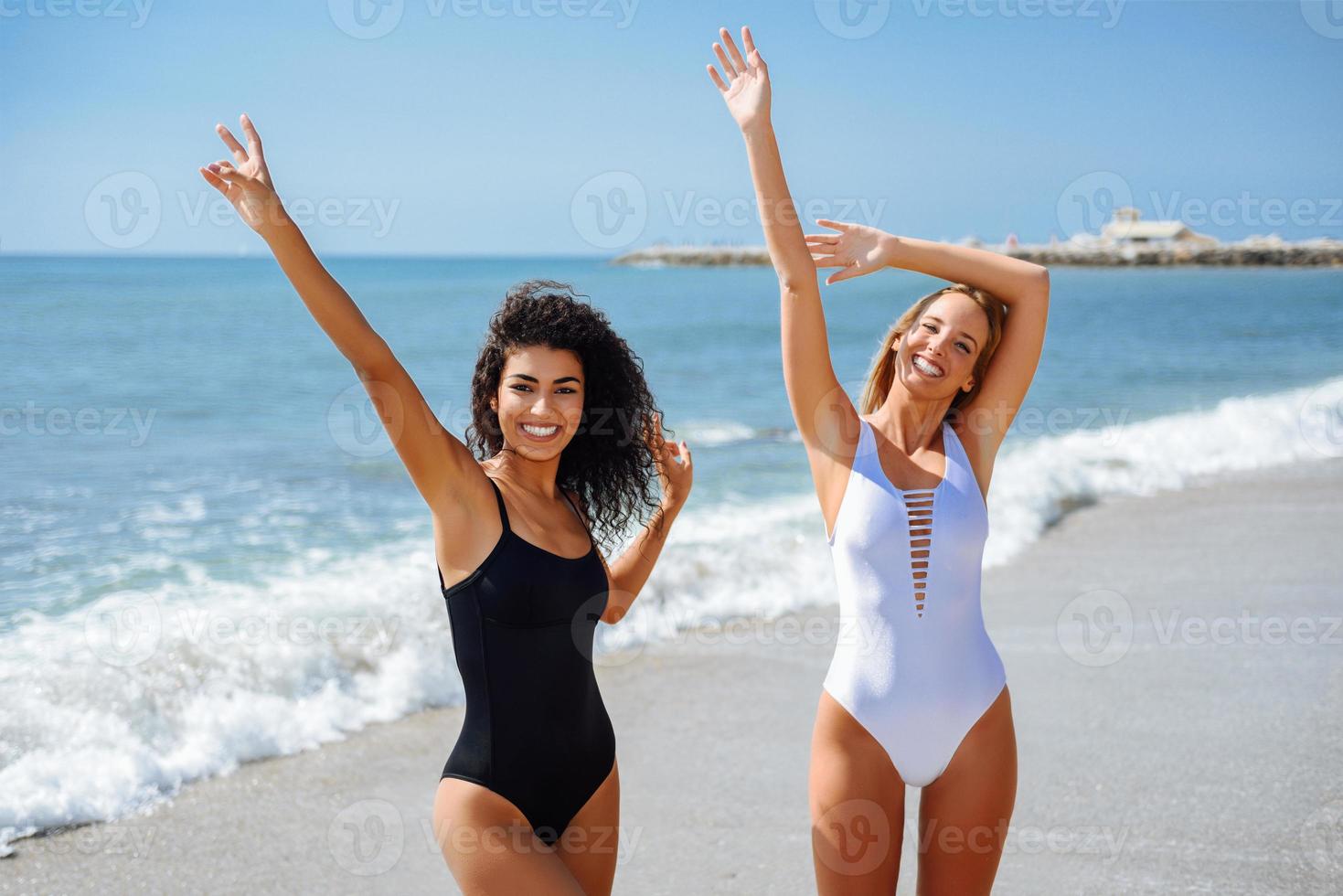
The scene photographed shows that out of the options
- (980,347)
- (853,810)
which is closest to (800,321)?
(980,347)

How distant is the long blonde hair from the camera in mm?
3080

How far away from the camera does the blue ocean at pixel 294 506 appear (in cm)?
539

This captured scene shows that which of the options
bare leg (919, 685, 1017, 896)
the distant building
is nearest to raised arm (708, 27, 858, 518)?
bare leg (919, 685, 1017, 896)

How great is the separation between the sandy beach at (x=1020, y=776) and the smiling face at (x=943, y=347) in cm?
209

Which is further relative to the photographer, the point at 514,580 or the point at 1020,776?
the point at 1020,776

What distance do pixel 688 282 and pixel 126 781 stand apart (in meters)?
65.2

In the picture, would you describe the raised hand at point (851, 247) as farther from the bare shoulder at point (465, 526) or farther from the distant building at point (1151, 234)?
the distant building at point (1151, 234)

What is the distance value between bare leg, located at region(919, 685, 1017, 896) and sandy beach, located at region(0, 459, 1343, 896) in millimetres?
1426

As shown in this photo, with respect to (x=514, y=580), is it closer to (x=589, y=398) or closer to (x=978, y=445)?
(x=589, y=398)

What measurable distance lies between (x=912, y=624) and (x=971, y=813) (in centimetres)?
49

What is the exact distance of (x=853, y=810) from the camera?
2.66 meters

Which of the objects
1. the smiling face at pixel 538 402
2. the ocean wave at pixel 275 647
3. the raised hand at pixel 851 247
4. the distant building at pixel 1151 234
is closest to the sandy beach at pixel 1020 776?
the ocean wave at pixel 275 647

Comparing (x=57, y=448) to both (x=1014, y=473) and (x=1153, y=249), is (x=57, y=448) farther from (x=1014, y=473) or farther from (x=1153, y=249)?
(x=1153, y=249)

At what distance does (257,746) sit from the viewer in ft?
17.1
